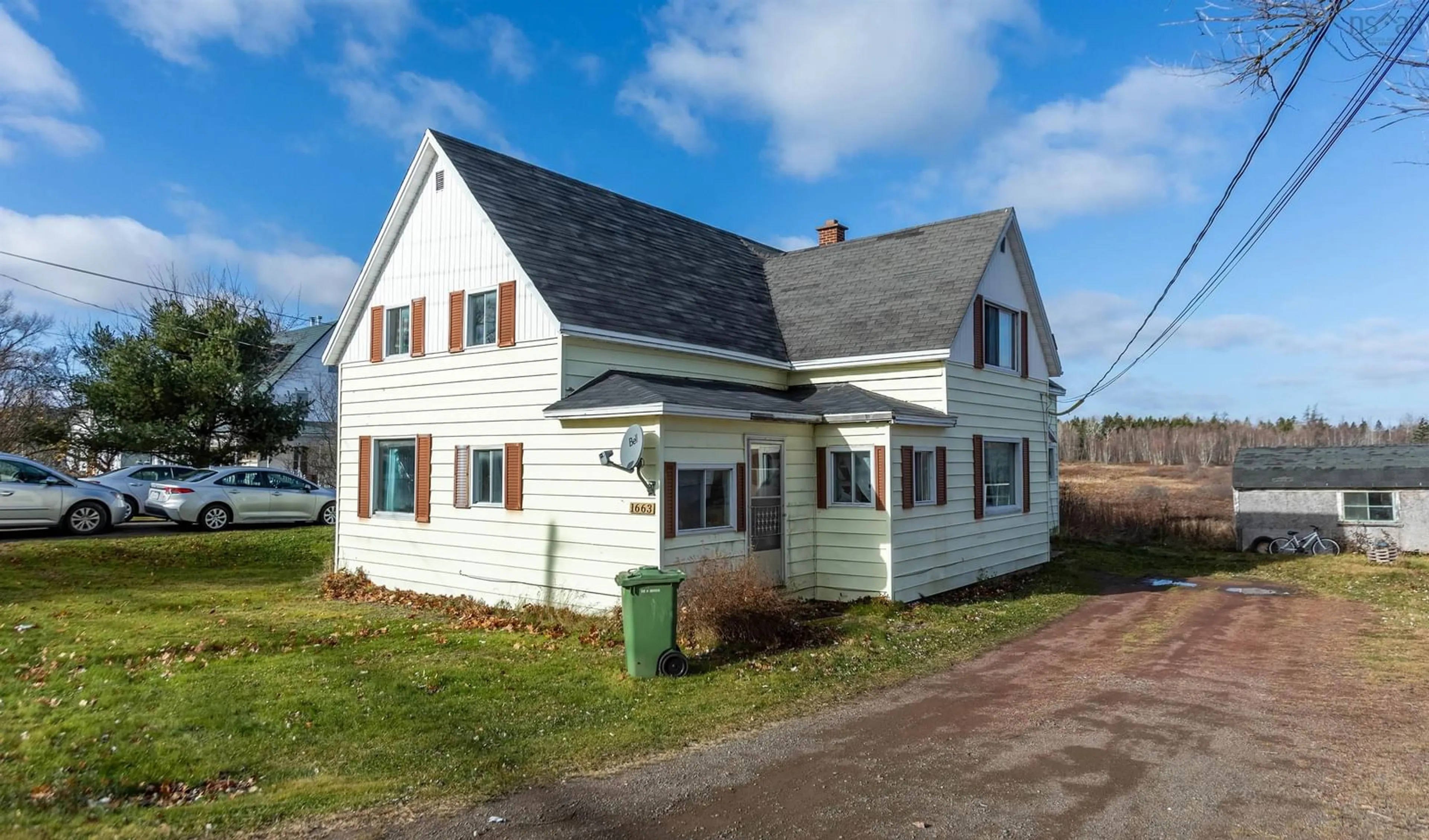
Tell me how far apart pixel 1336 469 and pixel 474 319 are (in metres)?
26.4

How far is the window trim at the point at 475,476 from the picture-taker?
524 inches

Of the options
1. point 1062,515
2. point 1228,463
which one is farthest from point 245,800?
point 1228,463

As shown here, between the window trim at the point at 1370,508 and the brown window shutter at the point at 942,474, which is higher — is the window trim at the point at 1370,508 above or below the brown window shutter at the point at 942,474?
below

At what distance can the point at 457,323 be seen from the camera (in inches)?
565

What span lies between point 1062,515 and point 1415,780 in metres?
23.9

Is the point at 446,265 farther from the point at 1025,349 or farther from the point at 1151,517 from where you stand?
the point at 1151,517

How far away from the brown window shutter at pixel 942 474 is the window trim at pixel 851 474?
168 centimetres

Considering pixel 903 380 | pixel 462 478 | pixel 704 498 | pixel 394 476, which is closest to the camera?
pixel 704 498

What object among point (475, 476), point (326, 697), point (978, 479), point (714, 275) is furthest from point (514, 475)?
point (978, 479)

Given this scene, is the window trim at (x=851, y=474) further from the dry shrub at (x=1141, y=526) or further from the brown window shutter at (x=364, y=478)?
the dry shrub at (x=1141, y=526)

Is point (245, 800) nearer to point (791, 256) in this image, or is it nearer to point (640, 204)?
point (640, 204)

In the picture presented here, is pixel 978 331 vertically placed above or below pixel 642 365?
above

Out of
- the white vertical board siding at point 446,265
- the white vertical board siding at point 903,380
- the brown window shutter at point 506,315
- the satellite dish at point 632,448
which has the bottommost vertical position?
the satellite dish at point 632,448

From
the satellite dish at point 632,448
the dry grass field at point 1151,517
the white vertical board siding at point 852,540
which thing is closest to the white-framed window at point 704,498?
the satellite dish at point 632,448
